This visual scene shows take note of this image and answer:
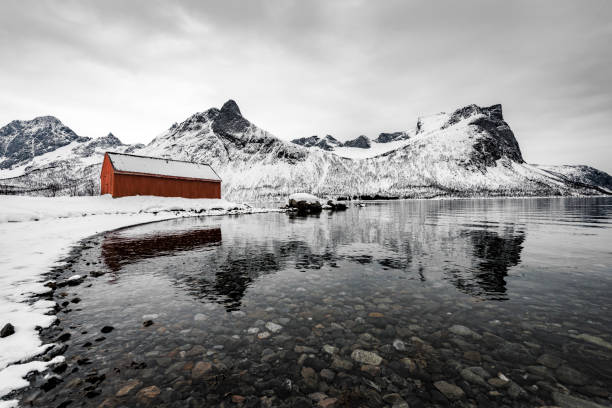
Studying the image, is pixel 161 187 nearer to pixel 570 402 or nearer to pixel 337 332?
pixel 337 332

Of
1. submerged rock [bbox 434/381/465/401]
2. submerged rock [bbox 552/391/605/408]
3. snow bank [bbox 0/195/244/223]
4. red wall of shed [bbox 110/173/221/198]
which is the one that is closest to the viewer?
submerged rock [bbox 552/391/605/408]

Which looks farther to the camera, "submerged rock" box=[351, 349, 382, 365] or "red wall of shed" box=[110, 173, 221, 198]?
"red wall of shed" box=[110, 173, 221, 198]

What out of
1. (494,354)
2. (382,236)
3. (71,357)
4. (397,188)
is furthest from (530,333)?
(397,188)

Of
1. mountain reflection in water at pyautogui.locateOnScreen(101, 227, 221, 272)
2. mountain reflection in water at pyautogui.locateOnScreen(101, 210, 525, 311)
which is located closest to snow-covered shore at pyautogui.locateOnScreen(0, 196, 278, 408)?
mountain reflection in water at pyautogui.locateOnScreen(101, 227, 221, 272)

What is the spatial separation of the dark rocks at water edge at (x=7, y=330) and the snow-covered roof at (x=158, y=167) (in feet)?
148

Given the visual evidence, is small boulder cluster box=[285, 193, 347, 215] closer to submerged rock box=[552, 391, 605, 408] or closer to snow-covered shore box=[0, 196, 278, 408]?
snow-covered shore box=[0, 196, 278, 408]

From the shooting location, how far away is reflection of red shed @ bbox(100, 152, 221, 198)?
4291 cm

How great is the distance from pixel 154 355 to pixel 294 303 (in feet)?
9.73

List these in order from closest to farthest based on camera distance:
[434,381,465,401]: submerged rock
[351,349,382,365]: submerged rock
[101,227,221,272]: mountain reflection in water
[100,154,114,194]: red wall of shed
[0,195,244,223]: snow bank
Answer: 1. [434,381,465,401]: submerged rock
2. [351,349,382,365]: submerged rock
3. [101,227,221,272]: mountain reflection in water
4. [0,195,244,223]: snow bank
5. [100,154,114,194]: red wall of shed

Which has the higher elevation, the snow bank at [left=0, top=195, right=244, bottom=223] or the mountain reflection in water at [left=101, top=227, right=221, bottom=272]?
the snow bank at [left=0, top=195, right=244, bottom=223]

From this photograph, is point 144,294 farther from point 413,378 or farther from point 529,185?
point 529,185

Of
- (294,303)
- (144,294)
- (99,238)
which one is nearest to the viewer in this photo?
(294,303)

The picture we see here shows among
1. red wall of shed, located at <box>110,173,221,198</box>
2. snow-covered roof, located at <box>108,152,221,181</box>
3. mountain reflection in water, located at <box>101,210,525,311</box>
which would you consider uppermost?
snow-covered roof, located at <box>108,152,221,181</box>

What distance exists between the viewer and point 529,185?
188 meters
